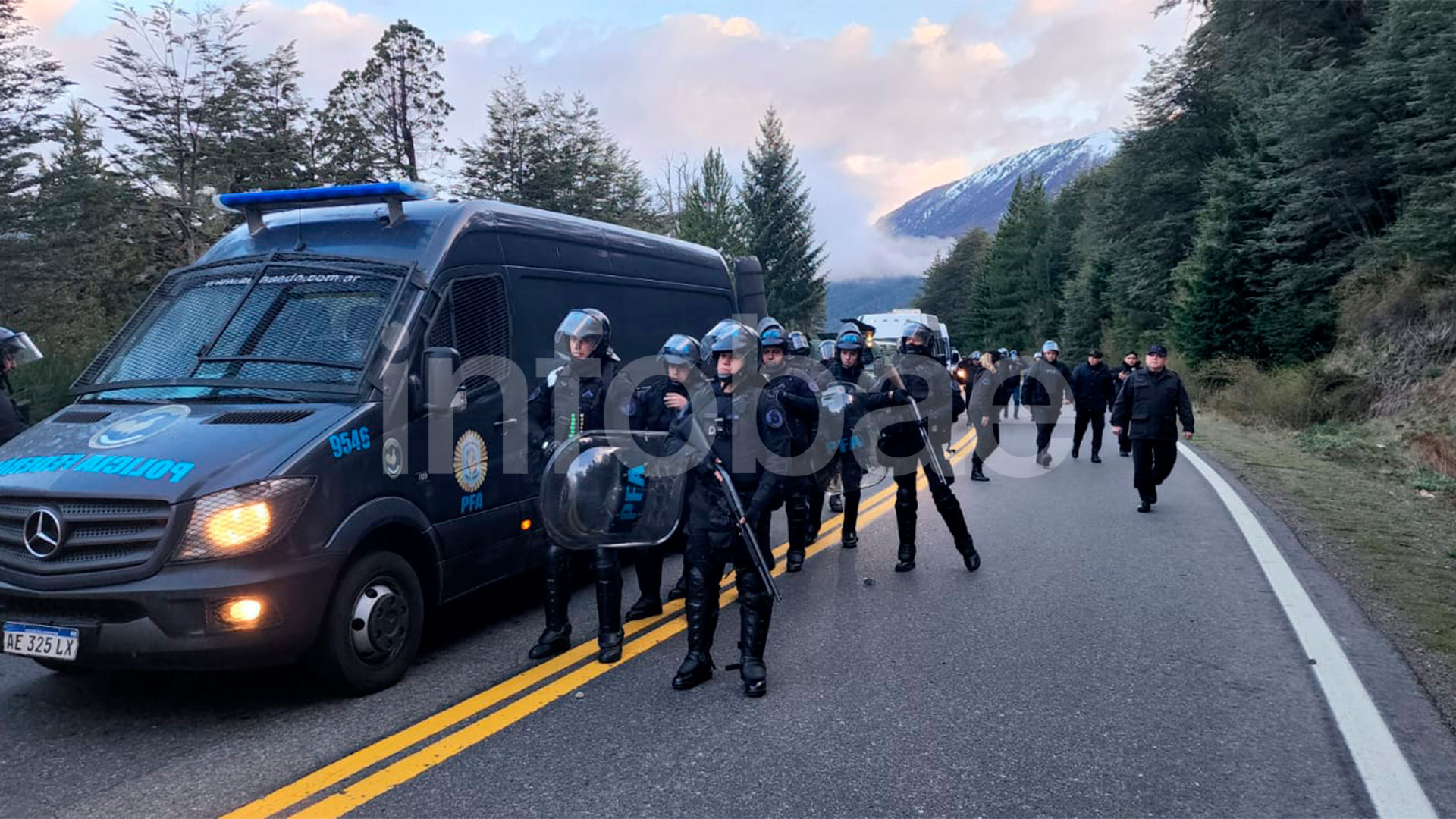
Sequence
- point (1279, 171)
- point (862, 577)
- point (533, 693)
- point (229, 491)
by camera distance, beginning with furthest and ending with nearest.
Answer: point (1279, 171) → point (862, 577) → point (533, 693) → point (229, 491)

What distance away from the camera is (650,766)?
3980 mm

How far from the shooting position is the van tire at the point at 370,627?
462 cm

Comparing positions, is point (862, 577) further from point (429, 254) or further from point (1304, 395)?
point (1304, 395)

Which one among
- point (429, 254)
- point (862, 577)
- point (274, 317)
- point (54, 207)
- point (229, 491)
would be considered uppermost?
point (54, 207)

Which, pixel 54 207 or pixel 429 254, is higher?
pixel 54 207

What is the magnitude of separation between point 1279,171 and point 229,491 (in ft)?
103

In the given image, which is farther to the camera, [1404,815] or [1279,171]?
[1279,171]

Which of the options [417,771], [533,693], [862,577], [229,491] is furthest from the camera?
[862,577]

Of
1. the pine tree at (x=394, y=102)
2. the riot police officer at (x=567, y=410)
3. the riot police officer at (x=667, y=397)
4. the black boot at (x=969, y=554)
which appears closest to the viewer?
the riot police officer at (x=667, y=397)

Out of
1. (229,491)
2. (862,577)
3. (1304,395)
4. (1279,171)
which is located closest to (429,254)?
(229,491)

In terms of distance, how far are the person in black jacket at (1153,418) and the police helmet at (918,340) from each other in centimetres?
357

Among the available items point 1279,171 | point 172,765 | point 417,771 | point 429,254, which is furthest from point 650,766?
point 1279,171

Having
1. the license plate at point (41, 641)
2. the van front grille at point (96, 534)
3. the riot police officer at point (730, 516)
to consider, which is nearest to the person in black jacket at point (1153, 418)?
the riot police officer at point (730, 516)

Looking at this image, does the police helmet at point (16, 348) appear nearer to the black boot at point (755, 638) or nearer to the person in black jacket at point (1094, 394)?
the black boot at point (755, 638)
